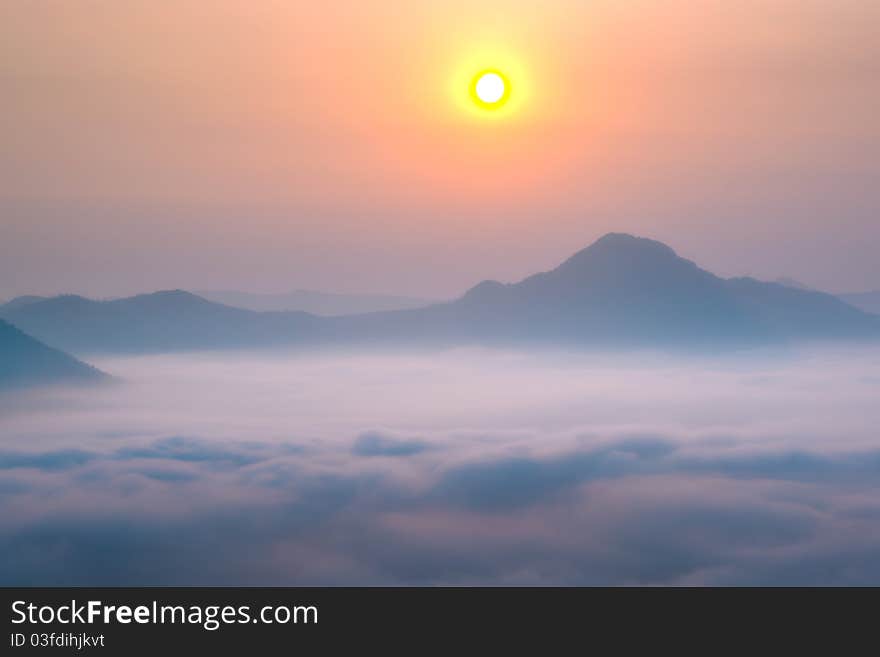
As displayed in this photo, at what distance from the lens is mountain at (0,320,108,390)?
111ft

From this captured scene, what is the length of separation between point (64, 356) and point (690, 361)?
113ft

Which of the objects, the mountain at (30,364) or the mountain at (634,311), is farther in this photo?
the mountain at (634,311)

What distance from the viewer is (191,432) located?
2862 centimetres

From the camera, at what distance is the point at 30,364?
34.2 meters

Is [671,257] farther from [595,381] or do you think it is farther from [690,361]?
[595,381]

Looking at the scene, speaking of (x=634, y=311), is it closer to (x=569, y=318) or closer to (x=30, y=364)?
(x=569, y=318)

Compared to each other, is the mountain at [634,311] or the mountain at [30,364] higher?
the mountain at [634,311]

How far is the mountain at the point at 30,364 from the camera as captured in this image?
33.8m

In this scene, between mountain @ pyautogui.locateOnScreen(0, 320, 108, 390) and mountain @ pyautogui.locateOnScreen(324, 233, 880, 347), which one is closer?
mountain @ pyautogui.locateOnScreen(0, 320, 108, 390)

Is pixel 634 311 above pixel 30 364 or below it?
above

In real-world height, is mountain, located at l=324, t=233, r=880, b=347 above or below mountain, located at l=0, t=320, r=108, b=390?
above

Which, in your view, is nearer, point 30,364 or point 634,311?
point 30,364

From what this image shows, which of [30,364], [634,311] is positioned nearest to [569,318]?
[634,311]
